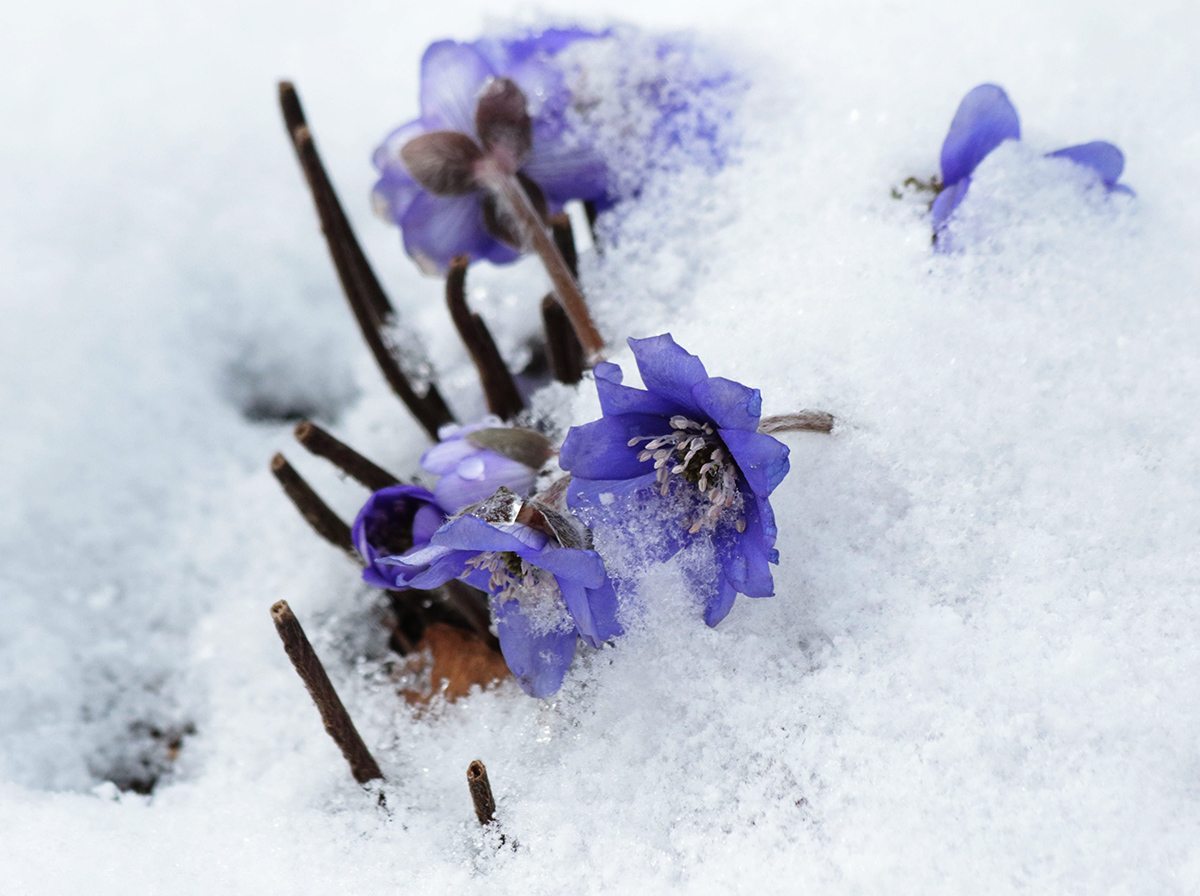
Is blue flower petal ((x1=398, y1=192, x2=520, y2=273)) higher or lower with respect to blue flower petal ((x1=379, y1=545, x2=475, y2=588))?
higher

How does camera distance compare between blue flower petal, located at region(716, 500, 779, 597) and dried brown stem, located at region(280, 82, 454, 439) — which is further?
dried brown stem, located at region(280, 82, 454, 439)

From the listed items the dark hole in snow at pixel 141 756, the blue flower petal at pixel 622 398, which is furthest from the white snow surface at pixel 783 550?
the blue flower petal at pixel 622 398

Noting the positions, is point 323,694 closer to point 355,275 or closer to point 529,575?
point 529,575

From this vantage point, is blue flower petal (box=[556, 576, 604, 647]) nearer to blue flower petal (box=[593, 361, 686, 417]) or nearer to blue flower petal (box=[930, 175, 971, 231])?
blue flower petal (box=[593, 361, 686, 417])

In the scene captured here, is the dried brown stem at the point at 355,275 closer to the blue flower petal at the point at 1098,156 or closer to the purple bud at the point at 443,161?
the purple bud at the point at 443,161

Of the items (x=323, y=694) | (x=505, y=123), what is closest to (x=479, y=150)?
(x=505, y=123)

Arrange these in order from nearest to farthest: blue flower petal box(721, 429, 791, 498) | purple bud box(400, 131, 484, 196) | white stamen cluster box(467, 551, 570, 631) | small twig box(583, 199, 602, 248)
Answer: blue flower petal box(721, 429, 791, 498) → white stamen cluster box(467, 551, 570, 631) → purple bud box(400, 131, 484, 196) → small twig box(583, 199, 602, 248)

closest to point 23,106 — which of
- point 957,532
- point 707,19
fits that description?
point 707,19

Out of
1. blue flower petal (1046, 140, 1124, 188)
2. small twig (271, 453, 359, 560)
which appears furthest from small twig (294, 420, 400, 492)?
blue flower petal (1046, 140, 1124, 188)
